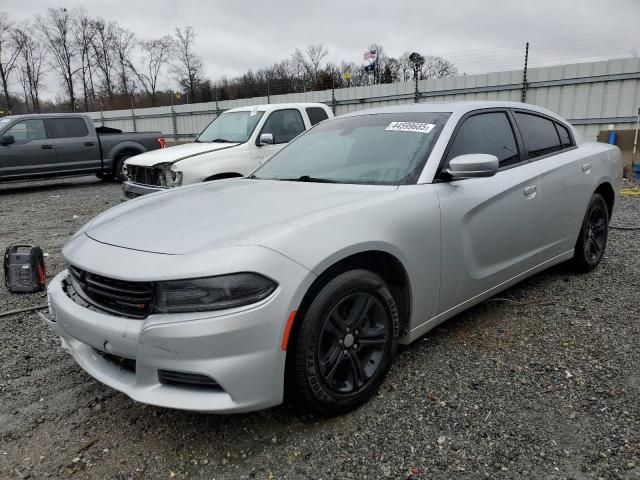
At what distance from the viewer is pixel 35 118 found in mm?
11328

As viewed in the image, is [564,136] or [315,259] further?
[564,136]

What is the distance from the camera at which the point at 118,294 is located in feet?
7.06

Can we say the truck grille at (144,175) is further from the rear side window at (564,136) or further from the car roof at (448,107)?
the rear side window at (564,136)

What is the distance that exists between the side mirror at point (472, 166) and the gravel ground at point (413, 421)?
113 cm

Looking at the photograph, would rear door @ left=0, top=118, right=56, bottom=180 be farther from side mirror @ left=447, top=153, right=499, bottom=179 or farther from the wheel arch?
the wheel arch

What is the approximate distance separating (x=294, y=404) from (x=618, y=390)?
5.78 feet

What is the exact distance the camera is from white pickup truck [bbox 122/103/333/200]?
258 inches

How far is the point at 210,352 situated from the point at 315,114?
6.85 meters

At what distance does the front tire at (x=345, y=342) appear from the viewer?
220cm

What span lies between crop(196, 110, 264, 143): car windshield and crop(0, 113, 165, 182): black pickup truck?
198 inches

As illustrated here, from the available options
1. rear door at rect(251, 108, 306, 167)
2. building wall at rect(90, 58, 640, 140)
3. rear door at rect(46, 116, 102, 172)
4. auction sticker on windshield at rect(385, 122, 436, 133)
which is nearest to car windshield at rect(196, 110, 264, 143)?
rear door at rect(251, 108, 306, 167)

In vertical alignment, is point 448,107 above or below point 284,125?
above

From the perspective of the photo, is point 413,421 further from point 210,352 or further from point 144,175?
point 144,175

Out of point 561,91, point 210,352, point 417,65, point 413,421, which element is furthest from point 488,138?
point 417,65
